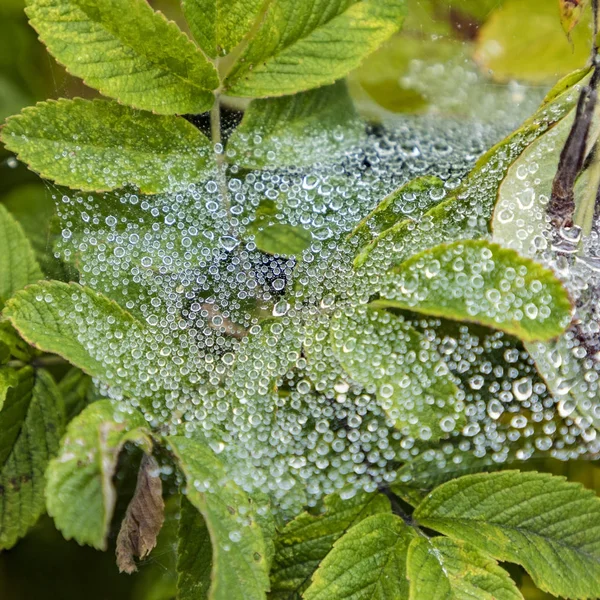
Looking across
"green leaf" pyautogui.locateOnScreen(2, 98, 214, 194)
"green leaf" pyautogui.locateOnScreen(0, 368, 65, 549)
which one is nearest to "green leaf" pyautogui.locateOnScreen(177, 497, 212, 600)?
"green leaf" pyautogui.locateOnScreen(0, 368, 65, 549)

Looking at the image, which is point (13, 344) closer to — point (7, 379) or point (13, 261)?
point (7, 379)

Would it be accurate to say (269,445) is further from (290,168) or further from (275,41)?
(275,41)

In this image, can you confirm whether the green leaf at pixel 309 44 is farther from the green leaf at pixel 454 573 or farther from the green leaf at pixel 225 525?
the green leaf at pixel 454 573

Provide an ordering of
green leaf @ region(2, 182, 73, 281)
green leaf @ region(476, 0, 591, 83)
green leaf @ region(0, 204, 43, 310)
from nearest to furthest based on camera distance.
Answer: green leaf @ region(0, 204, 43, 310) < green leaf @ region(2, 182, 73, 281) < green leaf @ region(476, 0, 591, 83)

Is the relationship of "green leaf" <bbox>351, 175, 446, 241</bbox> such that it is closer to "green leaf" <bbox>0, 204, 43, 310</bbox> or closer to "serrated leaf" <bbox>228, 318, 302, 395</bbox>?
"serrated leaf" <bbox>228, 318, 302, 395</bbox>

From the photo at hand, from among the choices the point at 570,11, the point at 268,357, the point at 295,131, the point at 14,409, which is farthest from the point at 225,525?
the point at 570,11

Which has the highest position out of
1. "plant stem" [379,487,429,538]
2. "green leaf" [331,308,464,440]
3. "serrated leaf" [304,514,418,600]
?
"green leaf" [331,308,464,440]

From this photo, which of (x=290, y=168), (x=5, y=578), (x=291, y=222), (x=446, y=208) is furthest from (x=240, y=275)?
(x=5, y=578)
